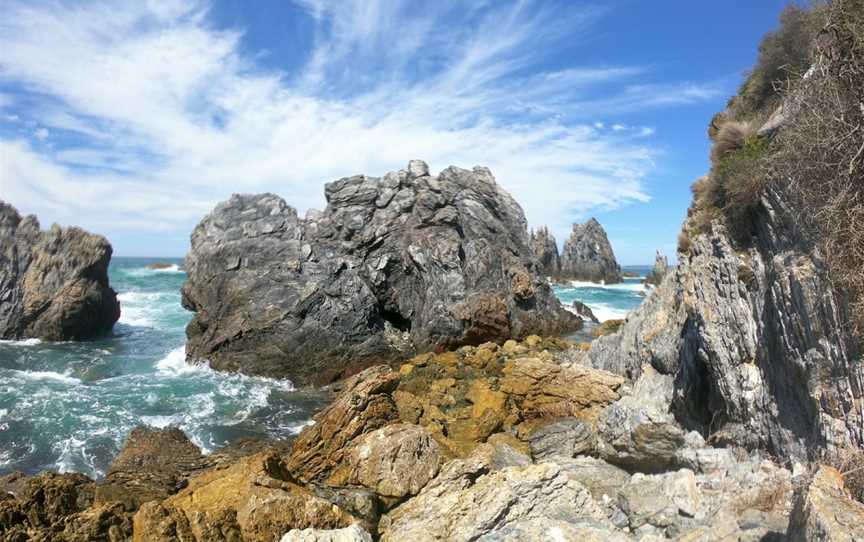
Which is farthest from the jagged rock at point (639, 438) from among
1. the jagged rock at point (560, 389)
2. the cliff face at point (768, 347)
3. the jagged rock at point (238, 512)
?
the jagged rock at point (238, 512)

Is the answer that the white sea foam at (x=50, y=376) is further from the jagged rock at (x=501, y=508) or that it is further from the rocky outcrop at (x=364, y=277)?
the jagged rock at (x=501, y=508)

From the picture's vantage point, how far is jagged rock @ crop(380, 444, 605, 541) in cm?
650

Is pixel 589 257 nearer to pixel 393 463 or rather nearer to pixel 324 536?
pixel 393 463

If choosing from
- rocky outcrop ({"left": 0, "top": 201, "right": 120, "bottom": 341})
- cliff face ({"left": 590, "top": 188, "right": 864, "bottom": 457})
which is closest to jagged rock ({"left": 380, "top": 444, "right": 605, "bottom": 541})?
cliff face ({"left": 590, "top": 188, "right": 864, "bottom": 457})

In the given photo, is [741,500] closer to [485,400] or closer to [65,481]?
[485,400]

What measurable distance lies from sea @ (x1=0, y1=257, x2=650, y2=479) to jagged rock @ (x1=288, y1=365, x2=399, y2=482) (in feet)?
16.1

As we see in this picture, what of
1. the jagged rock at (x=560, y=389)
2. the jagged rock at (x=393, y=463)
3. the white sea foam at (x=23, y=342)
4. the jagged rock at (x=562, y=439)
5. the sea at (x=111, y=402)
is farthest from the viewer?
the white sea foam at (x=23, y=342)

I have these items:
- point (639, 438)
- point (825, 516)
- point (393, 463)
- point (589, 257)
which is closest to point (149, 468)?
point (393, 463)

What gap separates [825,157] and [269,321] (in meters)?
22.4

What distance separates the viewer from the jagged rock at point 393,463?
8.92 metres

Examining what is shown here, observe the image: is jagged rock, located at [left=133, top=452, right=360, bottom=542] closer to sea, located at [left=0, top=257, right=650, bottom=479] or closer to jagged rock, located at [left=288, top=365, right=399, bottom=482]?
jagged rock, located at [left=288, top=365, right=399, bottom=482]

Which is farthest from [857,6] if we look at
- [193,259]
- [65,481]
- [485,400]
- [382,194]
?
[193,259]

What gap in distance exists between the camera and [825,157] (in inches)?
263

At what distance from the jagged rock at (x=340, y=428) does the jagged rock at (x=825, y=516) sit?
8101 millimetres
